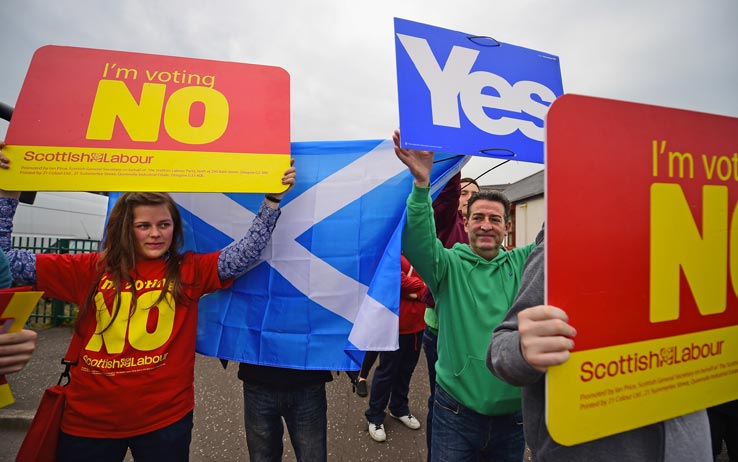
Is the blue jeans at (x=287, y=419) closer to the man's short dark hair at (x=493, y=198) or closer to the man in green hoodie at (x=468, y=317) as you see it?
the man in green hoodie at (x=468, y=317)

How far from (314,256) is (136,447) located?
1120 mm

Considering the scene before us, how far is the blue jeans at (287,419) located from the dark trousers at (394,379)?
1.18 metres

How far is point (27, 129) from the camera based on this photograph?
128 centimetres

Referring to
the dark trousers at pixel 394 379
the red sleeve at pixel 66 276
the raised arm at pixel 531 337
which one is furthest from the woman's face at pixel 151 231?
the dark trousers at pixel 394 379

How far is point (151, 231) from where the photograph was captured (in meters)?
1.54

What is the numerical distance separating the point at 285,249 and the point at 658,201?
1.48 meters

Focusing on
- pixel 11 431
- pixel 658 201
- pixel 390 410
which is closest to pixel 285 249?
pixel 658 201

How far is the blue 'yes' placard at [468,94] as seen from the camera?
1.31m

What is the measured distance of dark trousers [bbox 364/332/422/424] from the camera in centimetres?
286

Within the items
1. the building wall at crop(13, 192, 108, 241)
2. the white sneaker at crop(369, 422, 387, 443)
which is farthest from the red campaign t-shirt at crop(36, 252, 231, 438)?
the building wall at crop(13, 192, 108, 241)

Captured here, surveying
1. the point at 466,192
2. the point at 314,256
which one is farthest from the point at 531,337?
the point at 466,192

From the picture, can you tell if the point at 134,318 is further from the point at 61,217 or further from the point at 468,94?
the point at 61,217

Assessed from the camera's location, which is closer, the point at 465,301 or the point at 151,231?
the point at 151,231

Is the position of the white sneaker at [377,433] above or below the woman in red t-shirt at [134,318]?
below
